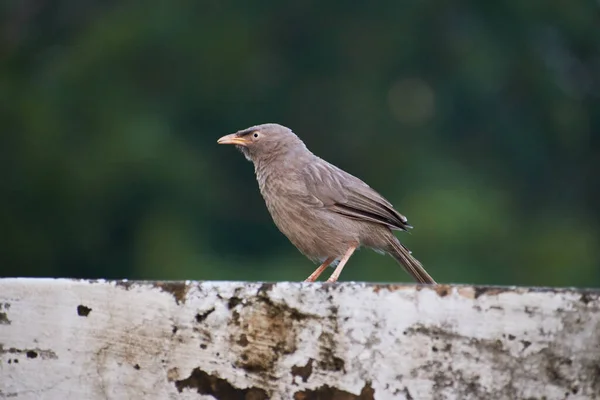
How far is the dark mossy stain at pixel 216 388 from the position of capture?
3.89 metres

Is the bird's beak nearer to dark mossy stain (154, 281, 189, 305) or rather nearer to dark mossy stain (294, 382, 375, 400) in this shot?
dark mossy stain (154, 281, 189, 305)

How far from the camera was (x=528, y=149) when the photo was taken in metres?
24.9

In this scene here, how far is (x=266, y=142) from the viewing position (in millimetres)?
7059

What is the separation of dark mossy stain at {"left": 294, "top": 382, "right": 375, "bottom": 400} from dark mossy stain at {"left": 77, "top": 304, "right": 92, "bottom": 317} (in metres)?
0.75

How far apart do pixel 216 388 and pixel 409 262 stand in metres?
2.80

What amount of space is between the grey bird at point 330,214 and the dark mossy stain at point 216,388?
2538 millimetres

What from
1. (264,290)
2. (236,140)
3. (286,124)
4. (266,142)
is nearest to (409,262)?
(266,142)

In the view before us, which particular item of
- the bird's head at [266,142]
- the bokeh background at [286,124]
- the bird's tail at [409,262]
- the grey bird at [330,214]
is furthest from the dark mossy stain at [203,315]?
the bokeh background at [286,124]

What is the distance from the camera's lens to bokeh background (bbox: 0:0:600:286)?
816 inches

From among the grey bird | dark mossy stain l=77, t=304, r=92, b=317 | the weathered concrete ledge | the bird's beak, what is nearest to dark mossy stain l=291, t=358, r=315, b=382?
the weathered concrete ledge

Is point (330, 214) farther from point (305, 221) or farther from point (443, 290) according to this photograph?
point (443, 290)

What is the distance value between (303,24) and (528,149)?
5.16 m

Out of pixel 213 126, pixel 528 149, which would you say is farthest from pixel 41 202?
pixel 528 149

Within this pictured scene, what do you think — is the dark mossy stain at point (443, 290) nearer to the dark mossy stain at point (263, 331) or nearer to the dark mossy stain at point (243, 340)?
the dark mossy stain at point (263, 331)
